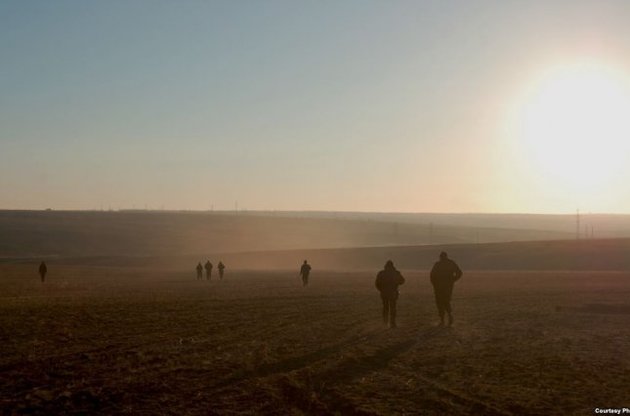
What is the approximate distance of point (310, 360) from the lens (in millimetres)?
13945

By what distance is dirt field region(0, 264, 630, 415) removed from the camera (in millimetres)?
10383

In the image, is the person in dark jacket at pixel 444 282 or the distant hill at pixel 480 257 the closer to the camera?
the person in dark jacket at pixel 444 282

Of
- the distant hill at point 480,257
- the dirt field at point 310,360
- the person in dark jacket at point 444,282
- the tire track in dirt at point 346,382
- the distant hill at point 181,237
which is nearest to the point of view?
the tire track in dirt at point 346,382

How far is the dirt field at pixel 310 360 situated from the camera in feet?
34.1

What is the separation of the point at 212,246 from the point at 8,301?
116 m

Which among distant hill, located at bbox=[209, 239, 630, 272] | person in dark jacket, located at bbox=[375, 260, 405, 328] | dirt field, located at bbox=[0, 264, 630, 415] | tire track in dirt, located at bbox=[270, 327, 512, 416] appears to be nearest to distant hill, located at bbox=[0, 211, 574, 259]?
distant hill, located at bbox=[209, 239, 630, 272]

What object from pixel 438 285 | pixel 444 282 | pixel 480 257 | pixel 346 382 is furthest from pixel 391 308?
pixel 480 257

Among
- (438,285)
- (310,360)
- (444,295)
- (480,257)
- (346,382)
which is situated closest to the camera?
(346,382)

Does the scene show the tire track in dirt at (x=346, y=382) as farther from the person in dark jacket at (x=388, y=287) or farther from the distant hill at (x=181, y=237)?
the distant hill at (x=181, y=237)

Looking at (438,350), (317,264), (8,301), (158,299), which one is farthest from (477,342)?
(317,264)

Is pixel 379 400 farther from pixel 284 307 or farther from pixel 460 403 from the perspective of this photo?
pixel 284 307

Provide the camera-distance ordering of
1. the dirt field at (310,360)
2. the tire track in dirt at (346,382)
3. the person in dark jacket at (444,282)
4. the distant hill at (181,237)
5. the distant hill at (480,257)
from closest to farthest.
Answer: the tire track in dirt at (346,382) < the dirt field at (310,360) < the person in dark jacket at (444,282) < the distant hill at (480,257) < the distant hill at (181,237)

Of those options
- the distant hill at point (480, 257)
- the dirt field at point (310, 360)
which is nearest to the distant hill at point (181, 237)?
the distant hill at point (480, 257)

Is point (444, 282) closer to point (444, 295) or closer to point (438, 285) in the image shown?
point (438, 285)
